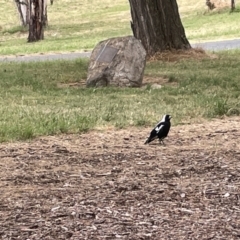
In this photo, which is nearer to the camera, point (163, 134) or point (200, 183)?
point (200, 183)

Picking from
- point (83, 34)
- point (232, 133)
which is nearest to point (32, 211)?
point (232, 133)

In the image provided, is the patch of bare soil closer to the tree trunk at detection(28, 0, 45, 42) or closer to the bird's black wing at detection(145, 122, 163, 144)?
the bird's black wing at detection(145, 122, 163, 144)

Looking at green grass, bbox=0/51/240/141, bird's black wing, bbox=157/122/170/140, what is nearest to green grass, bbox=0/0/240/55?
green grass, bbox=0/51/240/141

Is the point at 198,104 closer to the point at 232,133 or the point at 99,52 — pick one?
the point at 232,133

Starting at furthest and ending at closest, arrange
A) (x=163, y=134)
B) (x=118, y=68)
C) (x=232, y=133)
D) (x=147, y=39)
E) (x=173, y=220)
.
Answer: (x=147, y=39) → (x=118, y=68) → (x=232, y=133) → (x=163, y=134) → (x=173, y=220)

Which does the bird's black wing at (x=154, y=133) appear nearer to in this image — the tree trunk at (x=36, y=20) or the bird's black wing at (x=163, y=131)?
the bird's black wing at (x=163, y=131)

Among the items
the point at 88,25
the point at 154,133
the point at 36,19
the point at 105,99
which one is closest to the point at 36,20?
the point at 36,19

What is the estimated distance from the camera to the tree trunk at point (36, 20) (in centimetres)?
2986

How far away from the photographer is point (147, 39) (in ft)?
54.0

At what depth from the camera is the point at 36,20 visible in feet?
101

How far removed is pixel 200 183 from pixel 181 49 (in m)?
11.5

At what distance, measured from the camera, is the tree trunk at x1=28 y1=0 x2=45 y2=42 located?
98.0 feet

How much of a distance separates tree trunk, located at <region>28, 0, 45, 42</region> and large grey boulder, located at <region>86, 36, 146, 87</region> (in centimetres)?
1779

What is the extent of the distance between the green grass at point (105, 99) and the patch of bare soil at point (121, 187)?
62cm
